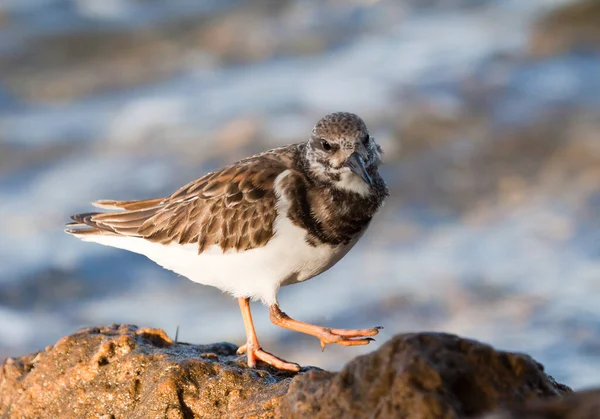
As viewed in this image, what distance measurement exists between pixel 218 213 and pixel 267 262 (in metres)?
0.46

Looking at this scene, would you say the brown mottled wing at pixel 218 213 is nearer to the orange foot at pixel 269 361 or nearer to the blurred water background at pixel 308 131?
the orange foot at pixel 269 361

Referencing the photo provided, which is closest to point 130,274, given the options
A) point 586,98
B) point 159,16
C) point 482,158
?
point 482,158

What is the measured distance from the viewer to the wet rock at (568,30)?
13.1 m

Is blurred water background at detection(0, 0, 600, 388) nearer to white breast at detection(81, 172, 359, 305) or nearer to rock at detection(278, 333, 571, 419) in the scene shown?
white breast at detection(81, 172, 359, 305)

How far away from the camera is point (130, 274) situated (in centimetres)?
911

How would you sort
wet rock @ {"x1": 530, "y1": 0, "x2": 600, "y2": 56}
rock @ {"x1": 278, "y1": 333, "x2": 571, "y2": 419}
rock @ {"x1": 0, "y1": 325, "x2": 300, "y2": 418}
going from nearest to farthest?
rock @ {"x1": 278, "y1": 333, "x2": 571, "y2": 419} < rock @ {"x1": 0, "y1": 325, "x2": 300, "y2": 418} < wet rock @ {"x1": 530, "y1": 0, "x2": 600, "y2": 56}

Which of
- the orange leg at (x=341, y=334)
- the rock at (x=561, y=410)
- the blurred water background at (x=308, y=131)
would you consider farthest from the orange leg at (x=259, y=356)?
the blurred water background at (x=308, y=131)

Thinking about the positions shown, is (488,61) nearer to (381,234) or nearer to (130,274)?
(381,234)

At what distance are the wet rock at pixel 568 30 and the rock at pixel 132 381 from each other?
33.1 ft

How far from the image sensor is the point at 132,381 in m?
3.89

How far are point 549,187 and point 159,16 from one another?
838 centimetres

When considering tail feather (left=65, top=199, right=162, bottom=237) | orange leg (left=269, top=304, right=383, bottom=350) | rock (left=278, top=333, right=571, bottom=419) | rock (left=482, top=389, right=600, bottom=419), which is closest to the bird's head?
orange leg (left=269, top=304, right=383, bottom=350)

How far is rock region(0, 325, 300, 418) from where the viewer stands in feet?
12.0

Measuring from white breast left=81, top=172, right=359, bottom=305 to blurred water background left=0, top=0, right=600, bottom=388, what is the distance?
2.55 meters
